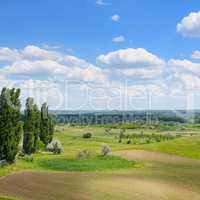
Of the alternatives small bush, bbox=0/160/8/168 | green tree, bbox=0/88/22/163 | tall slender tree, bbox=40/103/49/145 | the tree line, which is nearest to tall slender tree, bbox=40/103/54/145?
tall slender tree, bbox=40/103/49/145

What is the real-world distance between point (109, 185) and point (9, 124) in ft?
63.8

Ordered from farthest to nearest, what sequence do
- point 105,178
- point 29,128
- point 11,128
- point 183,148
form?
point 183,148, point 29,128, point 11,128, point 105,178

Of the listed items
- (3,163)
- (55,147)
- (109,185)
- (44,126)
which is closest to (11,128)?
(3,163)

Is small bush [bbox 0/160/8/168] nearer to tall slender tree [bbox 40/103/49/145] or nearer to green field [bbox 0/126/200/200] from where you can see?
green field [bbox 0/126/200/200]

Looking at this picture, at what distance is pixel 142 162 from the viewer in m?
66.3

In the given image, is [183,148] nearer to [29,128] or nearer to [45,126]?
[45,126]

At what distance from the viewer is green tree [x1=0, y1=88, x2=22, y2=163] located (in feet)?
180

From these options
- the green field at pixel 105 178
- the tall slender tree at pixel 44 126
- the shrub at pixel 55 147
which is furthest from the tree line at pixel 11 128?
the tall slender tree at pixel 44 126

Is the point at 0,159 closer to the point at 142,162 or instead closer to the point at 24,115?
the point at 24,115

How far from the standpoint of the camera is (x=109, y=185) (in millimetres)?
42688

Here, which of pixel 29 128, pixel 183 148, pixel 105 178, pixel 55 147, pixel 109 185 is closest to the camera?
pixel 109 185

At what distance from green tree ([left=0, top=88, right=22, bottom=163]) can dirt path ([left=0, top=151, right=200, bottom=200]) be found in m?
6.90

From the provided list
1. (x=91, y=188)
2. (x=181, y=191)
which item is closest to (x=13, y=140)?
Answer: (x=91, y=188)

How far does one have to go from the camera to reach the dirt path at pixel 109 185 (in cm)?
3669
